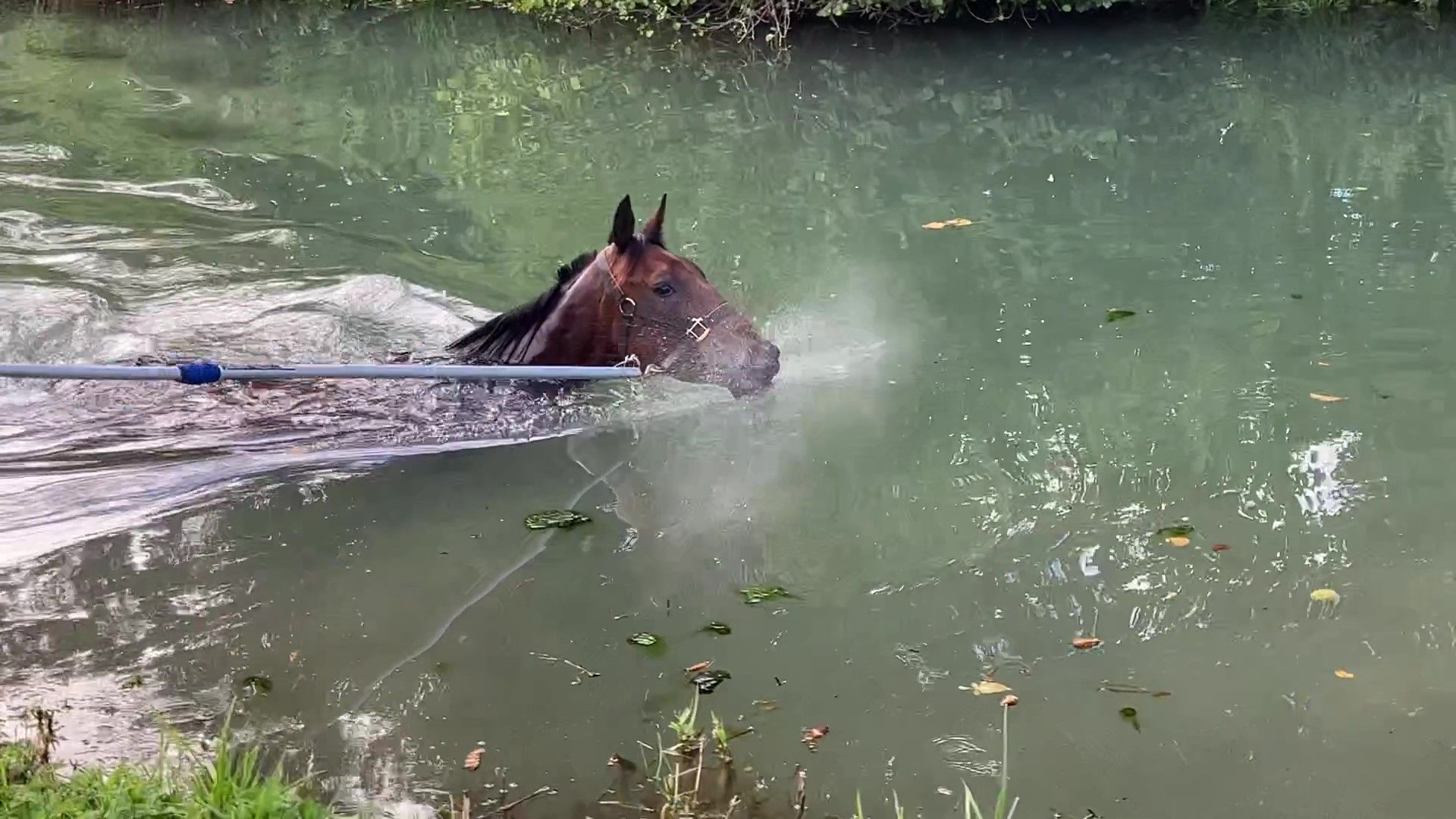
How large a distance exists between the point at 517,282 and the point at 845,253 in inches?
102

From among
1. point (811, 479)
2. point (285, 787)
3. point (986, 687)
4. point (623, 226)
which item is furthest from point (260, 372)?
point (986, 687)

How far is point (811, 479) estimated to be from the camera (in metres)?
6.61

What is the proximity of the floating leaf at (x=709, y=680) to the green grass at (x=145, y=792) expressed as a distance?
1429mm

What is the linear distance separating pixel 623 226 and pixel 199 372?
2495 mm

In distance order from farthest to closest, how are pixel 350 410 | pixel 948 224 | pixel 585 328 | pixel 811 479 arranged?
pixel 948 224 < pixel 350 410 < pixel 811 479 < pixel 585 328

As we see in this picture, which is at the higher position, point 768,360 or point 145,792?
point 768,360

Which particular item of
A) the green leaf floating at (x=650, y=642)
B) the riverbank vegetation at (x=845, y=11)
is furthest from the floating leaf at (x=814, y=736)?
the riverbank vegetation at (x=845, y=11)

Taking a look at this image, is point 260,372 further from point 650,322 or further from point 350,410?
point 350,410

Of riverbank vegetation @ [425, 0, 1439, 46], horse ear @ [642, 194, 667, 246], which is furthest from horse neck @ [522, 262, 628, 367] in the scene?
riverbank vegetation @ [425, 0, 1439, 46]

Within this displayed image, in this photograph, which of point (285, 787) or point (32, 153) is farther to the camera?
point (32, 153)

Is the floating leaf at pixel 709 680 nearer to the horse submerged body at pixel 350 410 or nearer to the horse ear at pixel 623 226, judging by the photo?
the horse submerged body at pixel 350 410

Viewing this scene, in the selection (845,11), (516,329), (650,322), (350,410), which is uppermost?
(845,11)

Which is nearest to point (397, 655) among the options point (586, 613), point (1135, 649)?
point (586, 613)

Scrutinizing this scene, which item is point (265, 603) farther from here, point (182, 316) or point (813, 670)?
point (182, 316)
